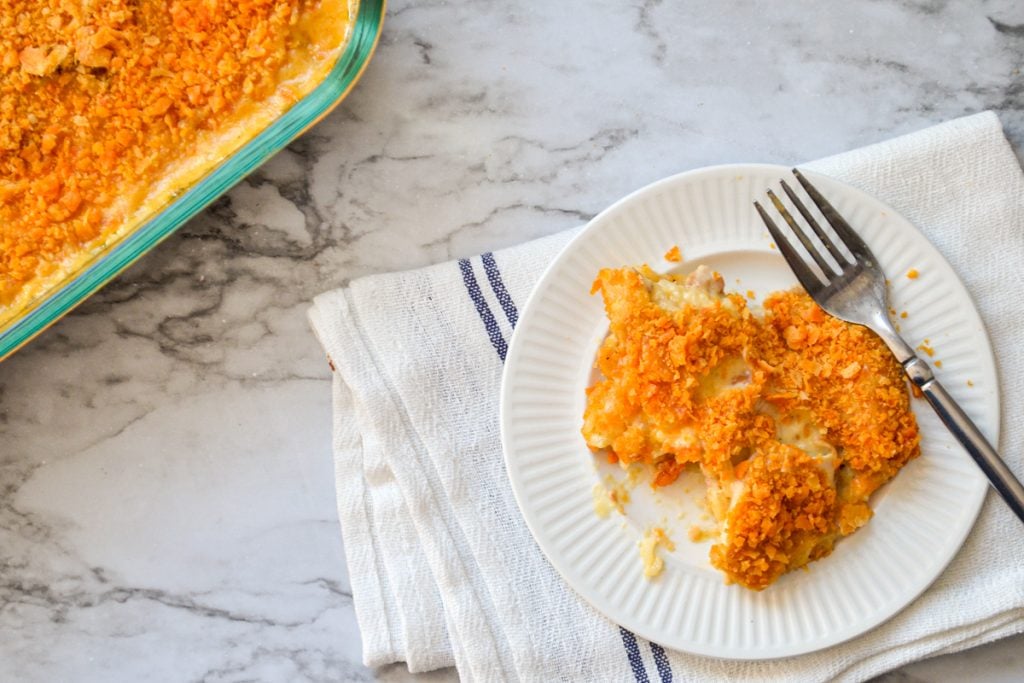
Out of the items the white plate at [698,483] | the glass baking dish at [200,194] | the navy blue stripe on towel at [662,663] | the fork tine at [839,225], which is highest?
the glass baking dish at [200,194]

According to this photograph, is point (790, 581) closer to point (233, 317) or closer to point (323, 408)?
point (323, 408)

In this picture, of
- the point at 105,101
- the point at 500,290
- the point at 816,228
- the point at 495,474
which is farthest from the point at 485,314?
the point at 105,101

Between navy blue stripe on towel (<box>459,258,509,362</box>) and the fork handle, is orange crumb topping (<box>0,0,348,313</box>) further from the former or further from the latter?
the fork handle

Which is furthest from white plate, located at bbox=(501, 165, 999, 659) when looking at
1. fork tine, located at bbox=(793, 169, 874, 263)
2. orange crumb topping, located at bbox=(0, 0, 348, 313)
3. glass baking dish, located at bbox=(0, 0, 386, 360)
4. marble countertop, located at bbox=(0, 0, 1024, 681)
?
orange crumb topping, located at bbox=(0, 0, 348, 313)

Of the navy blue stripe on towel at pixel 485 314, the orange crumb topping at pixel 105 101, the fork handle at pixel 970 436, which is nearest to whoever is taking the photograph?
the fork handle at pixel 970 436

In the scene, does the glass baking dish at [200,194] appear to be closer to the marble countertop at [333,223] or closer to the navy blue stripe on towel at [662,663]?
the marble countertop at [333,223]

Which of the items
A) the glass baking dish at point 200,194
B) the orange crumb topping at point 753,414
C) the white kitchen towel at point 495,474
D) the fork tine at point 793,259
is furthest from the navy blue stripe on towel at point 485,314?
the fork tine at point 793,259

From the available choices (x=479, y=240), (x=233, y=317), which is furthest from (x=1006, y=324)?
(x=233, y=317)
